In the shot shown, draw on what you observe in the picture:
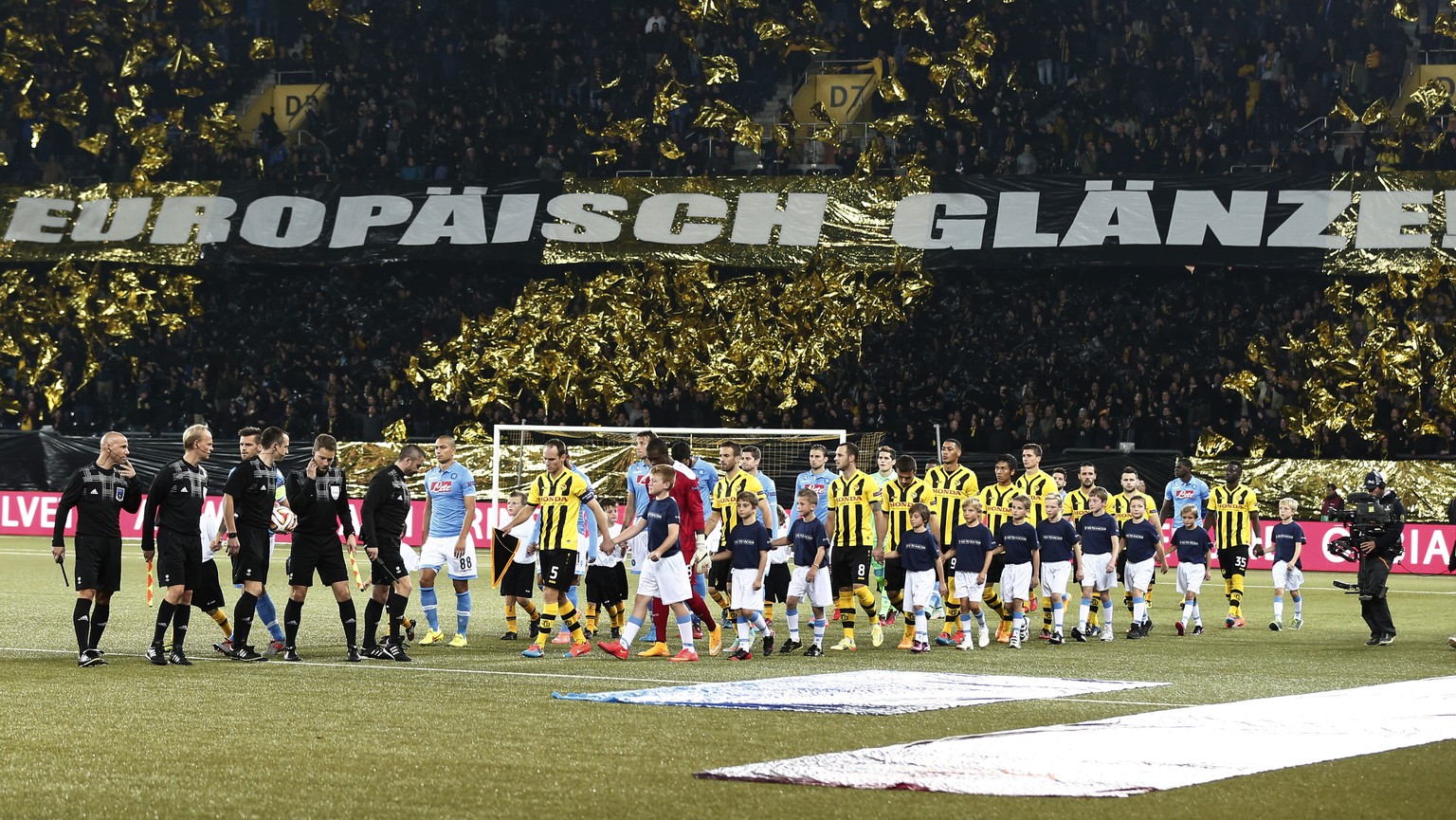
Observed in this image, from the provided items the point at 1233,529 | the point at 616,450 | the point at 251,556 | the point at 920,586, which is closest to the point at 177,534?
the point at 251,556

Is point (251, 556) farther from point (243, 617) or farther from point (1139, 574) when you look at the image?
point (1139, 574)

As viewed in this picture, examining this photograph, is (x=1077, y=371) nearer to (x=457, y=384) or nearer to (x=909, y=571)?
(x=457, y=384)

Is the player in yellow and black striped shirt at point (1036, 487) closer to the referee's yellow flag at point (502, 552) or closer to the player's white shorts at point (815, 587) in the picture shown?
the player's white shorts at point (815, 587)

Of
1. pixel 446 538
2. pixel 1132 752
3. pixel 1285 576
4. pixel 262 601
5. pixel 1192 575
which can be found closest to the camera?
pixel 1132 752

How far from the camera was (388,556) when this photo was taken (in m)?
14.9

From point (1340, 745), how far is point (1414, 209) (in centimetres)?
2548

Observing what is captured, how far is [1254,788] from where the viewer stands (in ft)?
27.3

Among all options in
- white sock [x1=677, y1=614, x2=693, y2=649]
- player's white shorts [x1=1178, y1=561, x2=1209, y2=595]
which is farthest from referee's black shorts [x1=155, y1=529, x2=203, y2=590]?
player's white shorts [x1=1178, y1=561, x2=1209, y2=595]

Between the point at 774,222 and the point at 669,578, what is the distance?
21.3 meters

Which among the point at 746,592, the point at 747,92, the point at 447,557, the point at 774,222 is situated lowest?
the point at 746,592

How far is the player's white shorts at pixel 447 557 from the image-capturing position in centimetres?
1673

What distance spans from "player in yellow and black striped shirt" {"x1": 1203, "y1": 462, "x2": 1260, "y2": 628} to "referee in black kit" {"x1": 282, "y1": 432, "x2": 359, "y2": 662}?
10428 millimetres

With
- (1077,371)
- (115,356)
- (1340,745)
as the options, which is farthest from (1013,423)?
(1340,745)

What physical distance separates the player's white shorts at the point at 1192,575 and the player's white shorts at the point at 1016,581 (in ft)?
9.15
